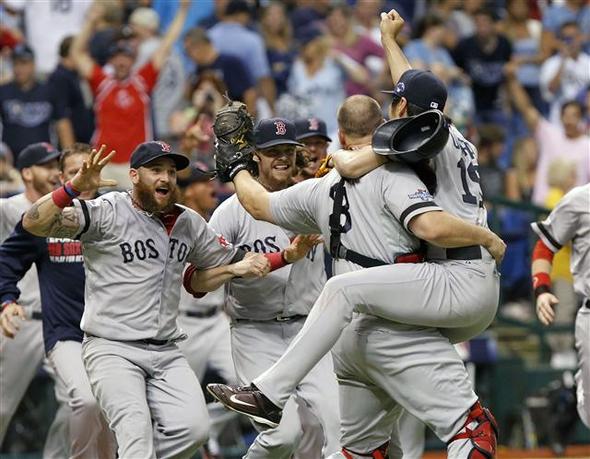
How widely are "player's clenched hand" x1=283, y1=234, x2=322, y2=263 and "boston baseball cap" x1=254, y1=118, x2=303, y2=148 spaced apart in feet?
2.24

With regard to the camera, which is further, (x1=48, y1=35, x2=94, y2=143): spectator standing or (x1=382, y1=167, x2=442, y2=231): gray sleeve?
(x1=48, y1=35, x2=94, y2=143): spectator standing

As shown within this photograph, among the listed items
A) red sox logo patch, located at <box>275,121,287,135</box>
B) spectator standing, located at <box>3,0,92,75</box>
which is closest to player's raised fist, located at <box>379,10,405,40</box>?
red sox logo patch, located at <box>275,121,287,135</box>

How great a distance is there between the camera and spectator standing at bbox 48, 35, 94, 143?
13.6 meters

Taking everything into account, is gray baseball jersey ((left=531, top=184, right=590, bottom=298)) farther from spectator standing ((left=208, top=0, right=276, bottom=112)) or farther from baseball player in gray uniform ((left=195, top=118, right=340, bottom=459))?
spectator standing ((left=208, top=0, right=276, bottom=112))

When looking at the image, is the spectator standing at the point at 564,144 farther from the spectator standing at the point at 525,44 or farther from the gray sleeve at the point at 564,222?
the gray sleeve at the point at 564,222

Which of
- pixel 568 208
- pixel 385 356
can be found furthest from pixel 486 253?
pixel 568 208

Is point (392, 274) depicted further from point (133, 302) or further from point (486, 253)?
point (133, 302)

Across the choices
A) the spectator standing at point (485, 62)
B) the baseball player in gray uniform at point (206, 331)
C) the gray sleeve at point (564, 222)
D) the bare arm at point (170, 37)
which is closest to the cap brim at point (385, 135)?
the gray sleeve at point (564, 222)

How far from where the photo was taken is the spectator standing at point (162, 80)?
46.9ft

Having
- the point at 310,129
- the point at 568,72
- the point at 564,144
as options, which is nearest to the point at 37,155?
the point at 310,129

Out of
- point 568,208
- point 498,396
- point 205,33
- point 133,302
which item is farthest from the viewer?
point 205,33

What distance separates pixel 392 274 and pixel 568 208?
222 cm

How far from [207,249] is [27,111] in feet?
18.8

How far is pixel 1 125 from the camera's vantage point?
44.7 ft
